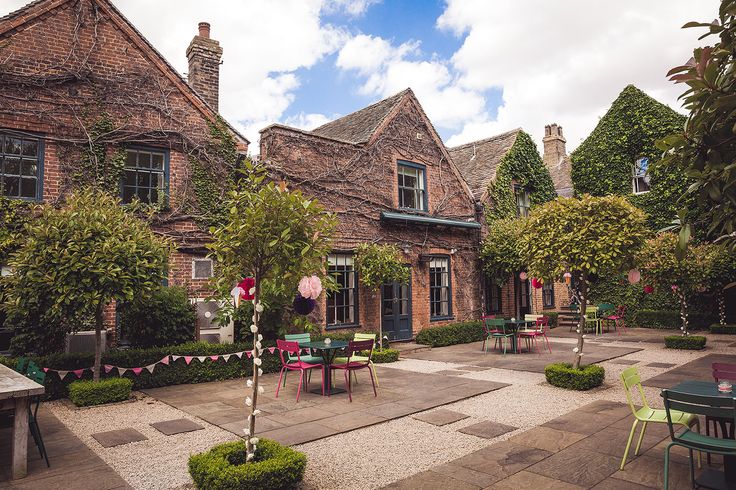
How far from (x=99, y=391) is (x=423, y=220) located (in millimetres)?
10372

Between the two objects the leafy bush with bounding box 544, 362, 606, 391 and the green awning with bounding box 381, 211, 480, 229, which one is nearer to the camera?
the leafy bush with bounding box 544, 362, 606, 391

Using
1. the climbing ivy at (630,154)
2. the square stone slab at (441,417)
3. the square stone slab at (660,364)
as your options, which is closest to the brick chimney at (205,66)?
the square stone slab at (441,417)

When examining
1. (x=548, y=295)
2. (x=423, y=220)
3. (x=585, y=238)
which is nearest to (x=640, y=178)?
(x=548, y=295)

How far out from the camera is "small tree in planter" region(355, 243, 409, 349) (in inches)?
503

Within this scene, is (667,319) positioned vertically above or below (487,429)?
above

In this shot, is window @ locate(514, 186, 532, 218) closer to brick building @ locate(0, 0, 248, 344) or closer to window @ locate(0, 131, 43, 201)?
brick building @ locate(0, 0, 248, 344)

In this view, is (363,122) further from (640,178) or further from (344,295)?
(640,178)

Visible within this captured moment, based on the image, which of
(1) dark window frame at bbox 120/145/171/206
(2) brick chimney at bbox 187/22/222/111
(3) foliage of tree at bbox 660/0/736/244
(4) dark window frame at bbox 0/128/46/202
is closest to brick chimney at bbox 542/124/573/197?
(2) brick chimney at bbox 187/22/222/111

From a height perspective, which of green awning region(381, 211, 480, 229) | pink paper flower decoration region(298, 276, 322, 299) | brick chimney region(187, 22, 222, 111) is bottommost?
pink paper flower decoration region(298, 276, 322, 299)

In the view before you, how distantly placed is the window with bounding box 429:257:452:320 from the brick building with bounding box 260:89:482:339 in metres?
0.03

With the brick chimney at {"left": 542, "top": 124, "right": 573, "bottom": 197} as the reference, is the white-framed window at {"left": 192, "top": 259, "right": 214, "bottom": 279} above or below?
below

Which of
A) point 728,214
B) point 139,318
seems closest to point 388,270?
point 139,318

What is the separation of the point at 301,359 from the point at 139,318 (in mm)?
3577

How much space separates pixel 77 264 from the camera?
7.25 meters
